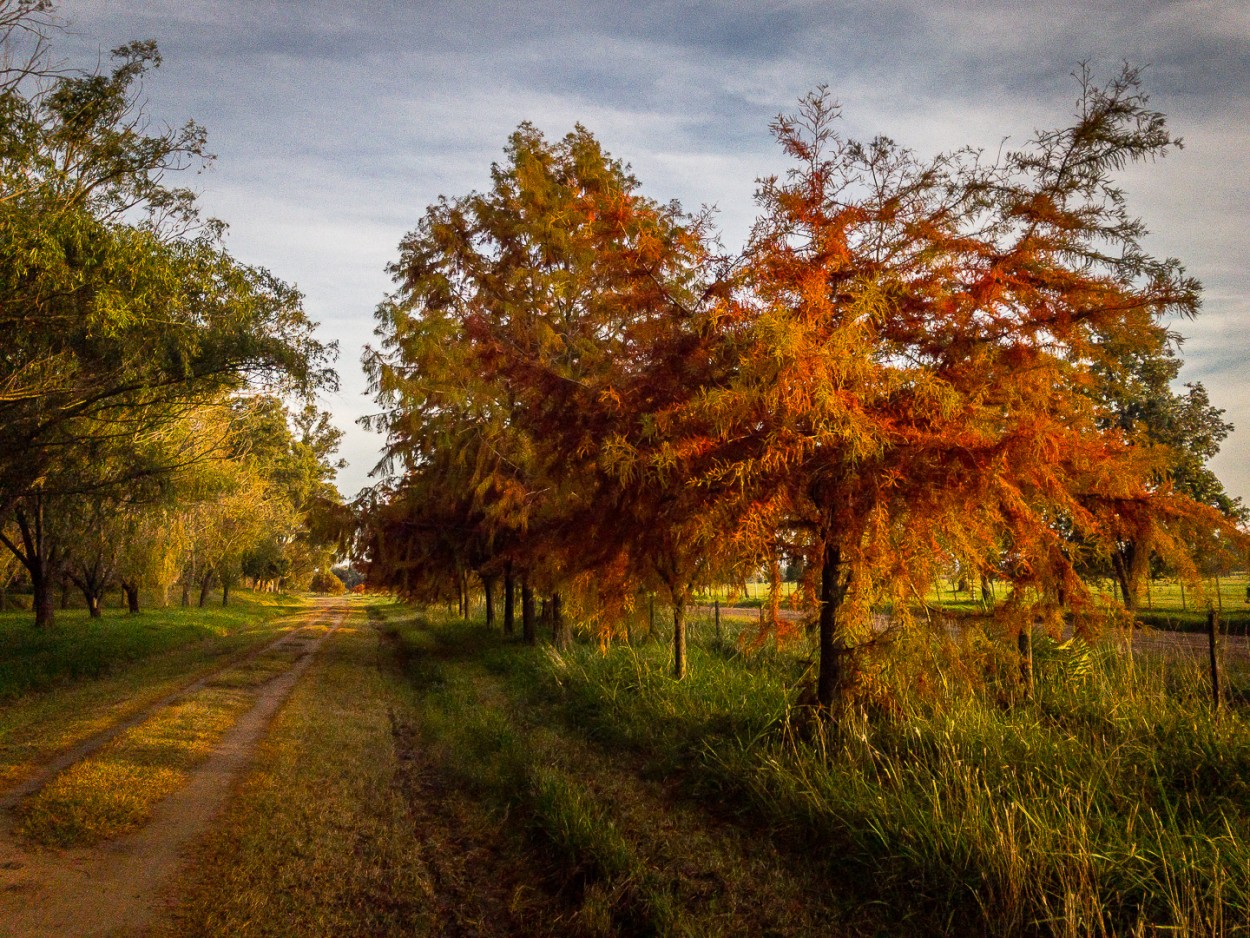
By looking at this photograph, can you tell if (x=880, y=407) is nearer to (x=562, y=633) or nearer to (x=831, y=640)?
(x=831, y=640)

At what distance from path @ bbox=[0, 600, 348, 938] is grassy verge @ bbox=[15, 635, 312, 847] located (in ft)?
0.50

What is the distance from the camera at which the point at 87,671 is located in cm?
1652

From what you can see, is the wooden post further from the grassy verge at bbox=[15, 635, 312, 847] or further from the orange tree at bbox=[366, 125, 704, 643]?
the grassy verge at bbox=[15, 635, 312, 847]

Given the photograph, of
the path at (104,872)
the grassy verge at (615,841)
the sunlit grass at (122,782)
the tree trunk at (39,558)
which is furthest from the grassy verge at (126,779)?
the tree trunk at (39,558)

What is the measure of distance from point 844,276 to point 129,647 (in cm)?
2124

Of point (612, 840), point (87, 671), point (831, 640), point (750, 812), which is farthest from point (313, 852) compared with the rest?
point (87, 671)

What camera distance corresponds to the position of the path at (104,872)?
14.7 feet

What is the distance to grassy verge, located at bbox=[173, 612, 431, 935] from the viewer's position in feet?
15.3

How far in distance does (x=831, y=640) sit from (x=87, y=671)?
1719 cm

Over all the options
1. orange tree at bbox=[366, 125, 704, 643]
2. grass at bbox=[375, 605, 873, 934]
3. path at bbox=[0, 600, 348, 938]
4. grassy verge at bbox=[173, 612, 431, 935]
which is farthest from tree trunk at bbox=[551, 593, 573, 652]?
path at bbox=[0, 600, 348, 938]

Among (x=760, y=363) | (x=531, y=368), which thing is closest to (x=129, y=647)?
(x=531, y=368)

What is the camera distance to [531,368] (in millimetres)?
7773

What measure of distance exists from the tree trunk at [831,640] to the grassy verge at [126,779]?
20.0ft

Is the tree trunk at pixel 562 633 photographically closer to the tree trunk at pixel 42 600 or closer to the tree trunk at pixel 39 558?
the tree trunk at pixel 39 558
